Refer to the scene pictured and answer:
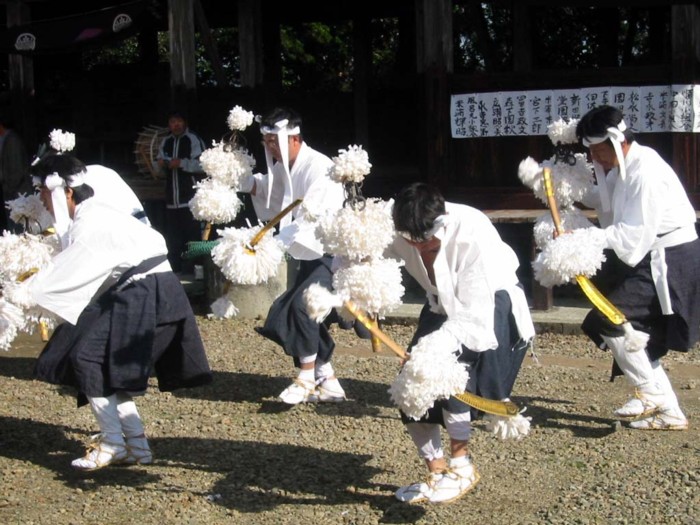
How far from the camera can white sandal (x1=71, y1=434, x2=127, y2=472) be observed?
5.16 meters

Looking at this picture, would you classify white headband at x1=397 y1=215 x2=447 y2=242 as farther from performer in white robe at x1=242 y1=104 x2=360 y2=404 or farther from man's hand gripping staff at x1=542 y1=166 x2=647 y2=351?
performer in white robe at x1=242 y1=104 x2=360 y2=404

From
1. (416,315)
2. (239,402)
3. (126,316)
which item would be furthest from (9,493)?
(416,315)

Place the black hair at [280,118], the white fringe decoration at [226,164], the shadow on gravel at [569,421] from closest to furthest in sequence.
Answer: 1. the shadow on gravel at [569,421]
2. the black hair at [280,118]
3. the white fringe decoration at [226,164]

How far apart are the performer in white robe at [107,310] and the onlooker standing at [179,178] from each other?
494 cm

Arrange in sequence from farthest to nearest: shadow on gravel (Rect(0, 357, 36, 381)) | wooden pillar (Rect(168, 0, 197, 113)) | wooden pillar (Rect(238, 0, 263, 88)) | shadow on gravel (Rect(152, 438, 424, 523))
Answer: wooden pillar (Rect(238, 0, 263, 88))
wooden pillar (Rect(168, 0, 197, 113))
shadow on gravel (Rect(0, 357, 36, 381))
shadow on gravel (Rect(152, 438, 424, 523))

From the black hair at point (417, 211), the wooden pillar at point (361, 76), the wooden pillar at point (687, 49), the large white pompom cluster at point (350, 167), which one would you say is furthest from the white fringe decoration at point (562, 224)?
the wooden pillar at point (361, 76)

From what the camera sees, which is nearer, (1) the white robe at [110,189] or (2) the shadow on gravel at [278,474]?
(2) the shadow on gravel at [278,474]

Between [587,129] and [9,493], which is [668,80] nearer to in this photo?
[587,129]

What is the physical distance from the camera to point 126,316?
202 inches

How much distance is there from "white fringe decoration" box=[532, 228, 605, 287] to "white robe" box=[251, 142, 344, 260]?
140 cm

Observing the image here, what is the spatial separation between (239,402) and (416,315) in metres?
Answer: 2.53

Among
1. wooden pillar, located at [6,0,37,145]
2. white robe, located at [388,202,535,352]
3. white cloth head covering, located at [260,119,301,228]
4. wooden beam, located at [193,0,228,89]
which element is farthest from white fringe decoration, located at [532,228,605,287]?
wooden pillar, located at [6,0,37,145]

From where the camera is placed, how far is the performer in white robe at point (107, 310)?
485 cm

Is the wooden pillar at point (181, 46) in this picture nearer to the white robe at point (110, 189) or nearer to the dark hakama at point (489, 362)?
the white robe at point (110, 189)
